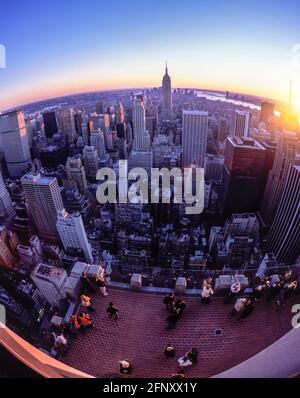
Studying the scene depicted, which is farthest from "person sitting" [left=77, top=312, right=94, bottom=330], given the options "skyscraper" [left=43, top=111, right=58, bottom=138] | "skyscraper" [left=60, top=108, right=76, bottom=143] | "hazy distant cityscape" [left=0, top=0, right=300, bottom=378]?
"skyscraper" [left=43, top=111, right=58, bottom=138]

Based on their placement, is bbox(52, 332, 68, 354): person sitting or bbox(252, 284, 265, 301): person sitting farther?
bbox(252, 284, 265, 301): person sitting

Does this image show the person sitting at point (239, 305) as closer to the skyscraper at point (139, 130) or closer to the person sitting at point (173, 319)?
the person sitting at point (173, 319)

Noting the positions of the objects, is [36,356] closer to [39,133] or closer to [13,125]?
[13,125]

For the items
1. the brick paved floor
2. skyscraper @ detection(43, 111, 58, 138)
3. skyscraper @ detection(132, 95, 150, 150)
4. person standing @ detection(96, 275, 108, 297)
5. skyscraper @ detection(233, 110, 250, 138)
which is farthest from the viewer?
skyscraper @ detection(43, 111, 58, 138)

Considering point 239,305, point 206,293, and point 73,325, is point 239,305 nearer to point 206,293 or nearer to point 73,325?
point 206,293

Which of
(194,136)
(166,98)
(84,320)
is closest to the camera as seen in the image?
(84,320)

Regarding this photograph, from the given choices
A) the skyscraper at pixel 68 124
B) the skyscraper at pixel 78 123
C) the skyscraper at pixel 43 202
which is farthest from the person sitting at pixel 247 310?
the skyscraper at pixel 78 123

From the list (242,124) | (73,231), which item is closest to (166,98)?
(242,124)

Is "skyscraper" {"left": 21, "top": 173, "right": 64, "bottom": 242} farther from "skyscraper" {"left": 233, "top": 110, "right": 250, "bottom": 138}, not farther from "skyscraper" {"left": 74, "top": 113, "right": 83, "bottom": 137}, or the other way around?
"skyscraper" {"left": 74, "top": 113, "right": 83, "bottom": 137}
